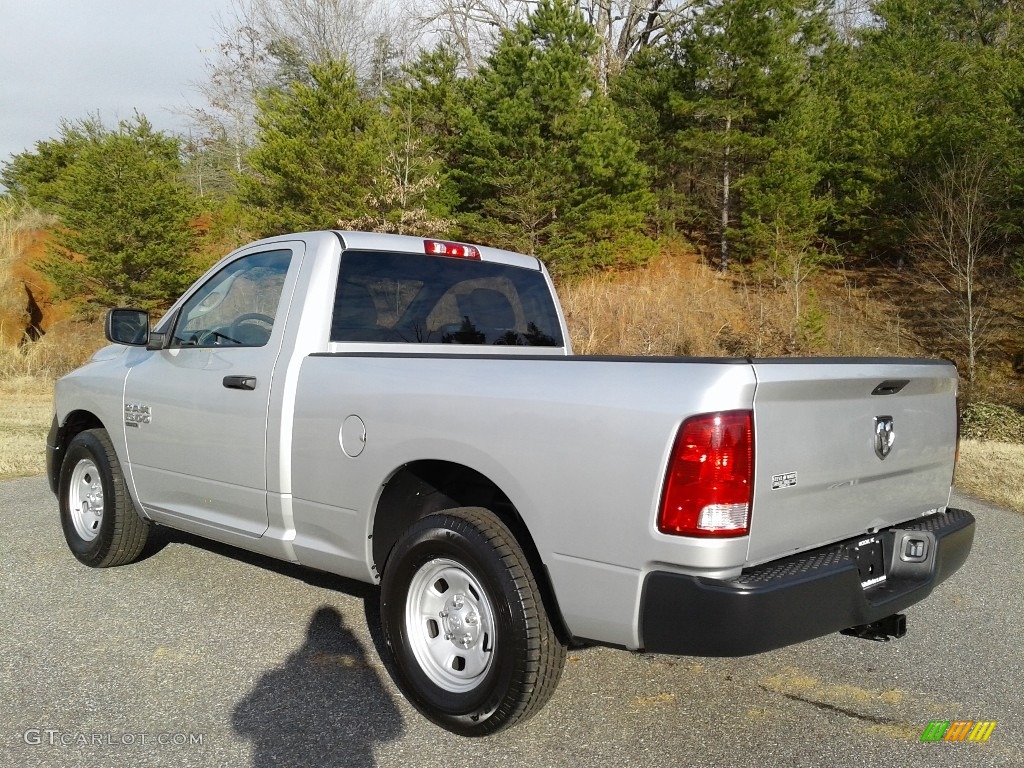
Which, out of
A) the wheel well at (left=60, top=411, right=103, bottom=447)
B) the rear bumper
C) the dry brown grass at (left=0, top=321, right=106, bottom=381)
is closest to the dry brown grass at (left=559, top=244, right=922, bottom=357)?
the dry brown grass at (left=0, top=321, right=106, bottom=381)

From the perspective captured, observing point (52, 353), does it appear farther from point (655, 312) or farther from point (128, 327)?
point (128, 327)

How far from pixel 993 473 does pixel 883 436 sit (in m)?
6.61

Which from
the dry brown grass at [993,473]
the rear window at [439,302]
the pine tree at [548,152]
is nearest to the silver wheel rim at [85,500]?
the rear window at [439,302]

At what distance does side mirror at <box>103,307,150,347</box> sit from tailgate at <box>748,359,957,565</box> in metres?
3.53

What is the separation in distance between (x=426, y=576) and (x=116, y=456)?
104 inches

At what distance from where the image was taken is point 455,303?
4.61m

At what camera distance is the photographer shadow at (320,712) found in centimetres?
309

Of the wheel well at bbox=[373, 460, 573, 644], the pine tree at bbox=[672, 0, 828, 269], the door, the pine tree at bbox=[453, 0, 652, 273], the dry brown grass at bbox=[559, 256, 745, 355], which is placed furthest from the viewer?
the pine tree at bbox=[672, 0, 828, 269]

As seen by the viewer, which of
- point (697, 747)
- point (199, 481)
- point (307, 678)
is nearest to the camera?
point (697, 747)

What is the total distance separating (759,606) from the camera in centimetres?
263

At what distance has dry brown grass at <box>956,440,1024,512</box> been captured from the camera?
7.77 meters

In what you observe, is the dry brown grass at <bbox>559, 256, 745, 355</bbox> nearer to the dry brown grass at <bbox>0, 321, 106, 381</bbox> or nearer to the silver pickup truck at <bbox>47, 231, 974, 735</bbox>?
the dry brown grass at <bbox>0, 321, 106, 381</bbox>

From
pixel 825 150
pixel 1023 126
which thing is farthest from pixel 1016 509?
pixel 825 150

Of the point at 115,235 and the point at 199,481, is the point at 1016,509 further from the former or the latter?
the point at 115,235
